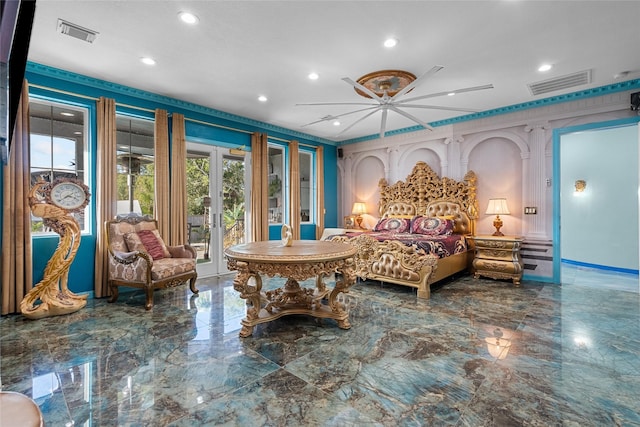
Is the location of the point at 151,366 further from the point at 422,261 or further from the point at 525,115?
the point at 525,115

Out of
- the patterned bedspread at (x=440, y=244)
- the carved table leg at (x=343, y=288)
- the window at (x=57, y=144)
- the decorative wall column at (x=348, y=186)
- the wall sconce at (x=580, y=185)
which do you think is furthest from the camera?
the decorative wall column at (x=348, y=186)

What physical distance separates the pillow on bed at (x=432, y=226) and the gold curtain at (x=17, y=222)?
5.38 m

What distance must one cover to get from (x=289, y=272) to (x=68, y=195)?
269cm

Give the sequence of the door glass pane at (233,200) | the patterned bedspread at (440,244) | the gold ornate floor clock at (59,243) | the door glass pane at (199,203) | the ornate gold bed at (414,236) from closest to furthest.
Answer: the gold ornate floor clock at (59,243) < the ornate gold bed at (414,236) < the patterned bedspread at (440,244) < the door glass pane at (199,203) < the door glass pane at (233,200)

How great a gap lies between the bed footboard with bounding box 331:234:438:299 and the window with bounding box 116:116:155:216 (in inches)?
114

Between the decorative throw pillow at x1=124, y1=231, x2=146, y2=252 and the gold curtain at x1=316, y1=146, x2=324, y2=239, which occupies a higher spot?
the gold curtain at x1=316, y1=146, x2=324, y2=239

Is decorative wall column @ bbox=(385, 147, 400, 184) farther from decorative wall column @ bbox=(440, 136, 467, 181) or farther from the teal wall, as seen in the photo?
the teal wall

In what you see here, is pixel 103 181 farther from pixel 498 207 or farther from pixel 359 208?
pixel 498 207

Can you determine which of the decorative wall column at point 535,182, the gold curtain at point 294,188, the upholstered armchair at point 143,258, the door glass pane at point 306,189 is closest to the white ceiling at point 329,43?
the decorative wall column at point 535,182

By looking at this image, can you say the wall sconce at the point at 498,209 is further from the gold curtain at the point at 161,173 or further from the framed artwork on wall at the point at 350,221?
the gold curtain at the point at 161,173

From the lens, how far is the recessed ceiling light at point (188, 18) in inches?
105

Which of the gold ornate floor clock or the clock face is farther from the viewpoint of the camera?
the clock face

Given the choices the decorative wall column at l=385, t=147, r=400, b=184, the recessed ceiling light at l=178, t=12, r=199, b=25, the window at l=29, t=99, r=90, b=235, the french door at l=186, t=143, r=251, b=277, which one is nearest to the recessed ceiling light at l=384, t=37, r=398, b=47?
the recessed ceiling light at l=178, t=12, r=199, b=25

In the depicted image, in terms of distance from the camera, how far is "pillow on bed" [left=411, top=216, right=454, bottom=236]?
5.24 metres
